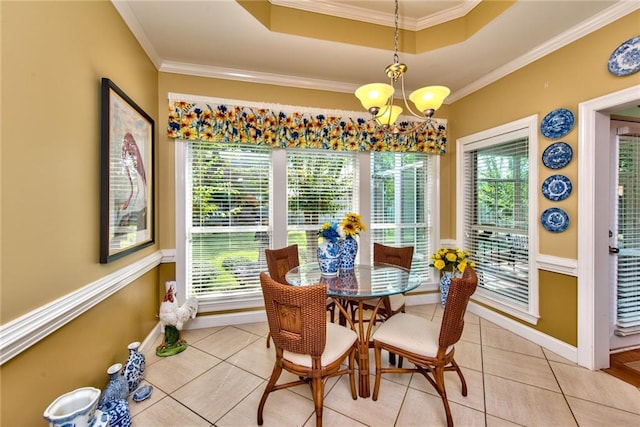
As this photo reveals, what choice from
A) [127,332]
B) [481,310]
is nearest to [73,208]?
[127,332]

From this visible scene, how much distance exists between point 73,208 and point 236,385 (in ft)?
5.07

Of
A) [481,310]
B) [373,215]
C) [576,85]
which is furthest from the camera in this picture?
[373,215]

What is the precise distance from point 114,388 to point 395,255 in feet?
7.54

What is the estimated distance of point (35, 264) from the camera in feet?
3.68

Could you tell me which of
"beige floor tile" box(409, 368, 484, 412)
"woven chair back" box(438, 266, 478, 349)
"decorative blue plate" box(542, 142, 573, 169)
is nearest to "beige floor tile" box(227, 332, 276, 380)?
"beige floor tile" box(409, 368, 484, 412)

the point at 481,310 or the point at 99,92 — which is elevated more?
the point at 99,92

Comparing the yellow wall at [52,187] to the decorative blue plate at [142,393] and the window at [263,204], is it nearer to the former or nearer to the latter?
the decorative blue plate at [142,393]

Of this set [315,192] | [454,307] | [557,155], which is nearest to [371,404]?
[454,307]

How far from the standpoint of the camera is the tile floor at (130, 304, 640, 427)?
5.22 ft

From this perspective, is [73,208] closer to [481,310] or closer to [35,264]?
[35,264]

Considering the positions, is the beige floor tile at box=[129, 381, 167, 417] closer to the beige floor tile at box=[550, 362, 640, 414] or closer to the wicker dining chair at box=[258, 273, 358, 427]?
the wicker dining chair at box=[258, 273, 358, 427]

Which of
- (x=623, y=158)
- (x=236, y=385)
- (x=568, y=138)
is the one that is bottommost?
(x=236, y=385)

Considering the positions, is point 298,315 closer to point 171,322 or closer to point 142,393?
point 142,393

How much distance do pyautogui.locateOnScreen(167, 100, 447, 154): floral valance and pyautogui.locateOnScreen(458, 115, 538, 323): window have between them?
0.54 meters
